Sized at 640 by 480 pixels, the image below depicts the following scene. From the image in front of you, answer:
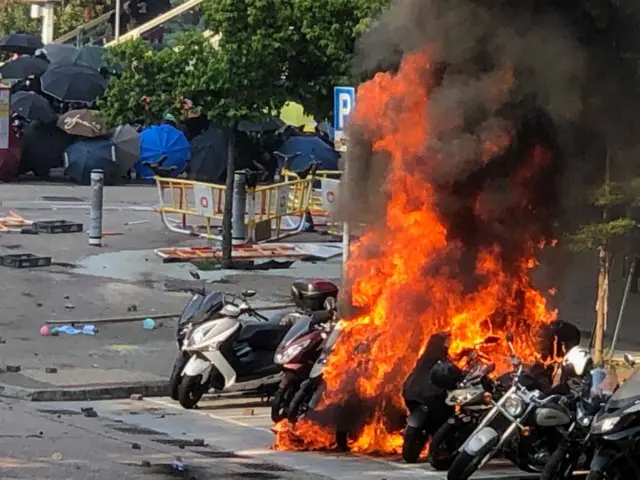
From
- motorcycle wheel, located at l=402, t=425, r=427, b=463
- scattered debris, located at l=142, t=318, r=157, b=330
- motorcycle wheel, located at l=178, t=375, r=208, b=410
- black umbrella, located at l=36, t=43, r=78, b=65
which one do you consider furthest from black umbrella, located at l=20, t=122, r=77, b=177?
motorcycle wheel, located at l=402, t=425, r=427, b=463

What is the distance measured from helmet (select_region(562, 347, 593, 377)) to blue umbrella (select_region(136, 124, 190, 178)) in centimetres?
2452

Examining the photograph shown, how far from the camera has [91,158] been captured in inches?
1364

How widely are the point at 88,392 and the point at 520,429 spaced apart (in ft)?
15.3

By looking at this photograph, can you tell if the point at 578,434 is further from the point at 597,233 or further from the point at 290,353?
the point at 597,233

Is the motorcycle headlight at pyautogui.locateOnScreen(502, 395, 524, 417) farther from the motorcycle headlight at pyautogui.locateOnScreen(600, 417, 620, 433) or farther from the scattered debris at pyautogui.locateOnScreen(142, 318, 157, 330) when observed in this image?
the scattered debris at pyautogui.locateOnScreen(142, 318, 157, 330)

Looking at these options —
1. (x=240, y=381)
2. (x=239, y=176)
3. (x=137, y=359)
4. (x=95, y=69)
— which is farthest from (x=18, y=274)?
(x=95, y=69)

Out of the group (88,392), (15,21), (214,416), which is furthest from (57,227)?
(15,21)

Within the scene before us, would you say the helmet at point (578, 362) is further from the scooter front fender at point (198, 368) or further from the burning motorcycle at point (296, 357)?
the scooter front fender at point (198, 368)

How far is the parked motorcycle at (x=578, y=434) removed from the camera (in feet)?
30.9

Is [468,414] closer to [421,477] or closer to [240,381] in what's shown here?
[421,477]

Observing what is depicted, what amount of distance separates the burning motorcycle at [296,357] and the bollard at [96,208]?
1129cm

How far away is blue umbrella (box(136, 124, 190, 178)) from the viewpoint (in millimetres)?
34625

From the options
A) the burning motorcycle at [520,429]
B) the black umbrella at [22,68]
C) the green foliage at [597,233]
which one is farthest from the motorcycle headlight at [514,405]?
the black umbrella at [22,68]

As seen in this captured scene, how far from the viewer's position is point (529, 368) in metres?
10.4
